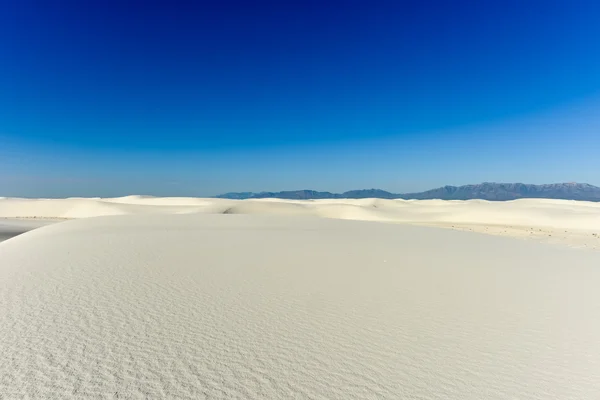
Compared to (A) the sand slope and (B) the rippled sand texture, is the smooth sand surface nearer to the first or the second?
(A) the sand slope

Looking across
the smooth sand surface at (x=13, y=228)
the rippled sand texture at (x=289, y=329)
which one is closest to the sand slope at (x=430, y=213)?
the smooth sand surface at (x=13, y=228)

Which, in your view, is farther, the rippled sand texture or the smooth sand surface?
the smooth sand surface

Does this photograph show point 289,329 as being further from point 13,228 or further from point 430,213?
point 430,213

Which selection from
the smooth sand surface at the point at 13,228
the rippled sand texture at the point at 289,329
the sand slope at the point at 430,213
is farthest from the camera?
the sand slope at the point at 430,213

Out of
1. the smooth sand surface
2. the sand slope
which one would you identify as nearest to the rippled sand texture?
the sand slope

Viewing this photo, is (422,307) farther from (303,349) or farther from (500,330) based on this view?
(303,349)

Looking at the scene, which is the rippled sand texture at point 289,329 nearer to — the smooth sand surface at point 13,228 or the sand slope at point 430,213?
the sand slope at point 430,213

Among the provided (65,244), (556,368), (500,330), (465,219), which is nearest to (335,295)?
(500,330)

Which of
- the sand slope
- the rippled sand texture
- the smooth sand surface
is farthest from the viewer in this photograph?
the sand slope

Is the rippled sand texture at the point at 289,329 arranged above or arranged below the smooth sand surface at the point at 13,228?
above
